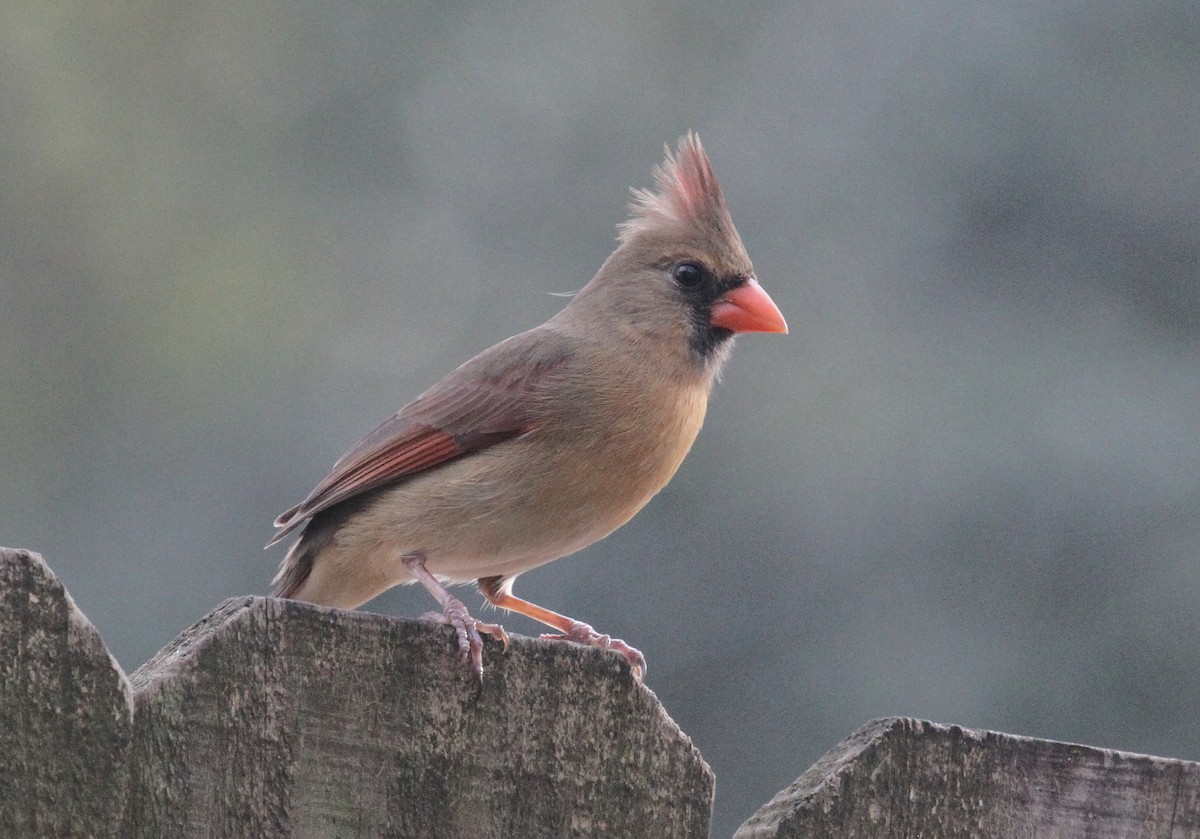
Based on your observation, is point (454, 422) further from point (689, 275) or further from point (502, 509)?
point (689, 275)

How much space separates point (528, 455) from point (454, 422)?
0.68ft

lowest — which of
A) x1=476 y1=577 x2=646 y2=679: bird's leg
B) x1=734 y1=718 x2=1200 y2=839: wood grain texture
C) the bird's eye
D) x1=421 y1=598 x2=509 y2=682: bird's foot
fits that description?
x1=734 y1=718 x2=1200 y2=839: wood grain texture

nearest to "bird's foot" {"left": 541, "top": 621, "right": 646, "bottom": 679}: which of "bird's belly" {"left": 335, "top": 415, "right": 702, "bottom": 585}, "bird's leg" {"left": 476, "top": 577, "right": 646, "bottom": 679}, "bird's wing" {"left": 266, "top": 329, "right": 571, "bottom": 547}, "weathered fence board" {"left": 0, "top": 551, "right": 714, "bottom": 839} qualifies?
"bird's leg" {"left": 476, "top": 577, "right": 646, "bottom": 679}

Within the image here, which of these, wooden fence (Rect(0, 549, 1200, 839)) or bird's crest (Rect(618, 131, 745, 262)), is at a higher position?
bird's crest (Rect(618, 131, 745, 262))

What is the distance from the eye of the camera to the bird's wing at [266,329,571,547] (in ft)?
9.34

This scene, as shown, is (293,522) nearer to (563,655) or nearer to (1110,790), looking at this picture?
(563,655)

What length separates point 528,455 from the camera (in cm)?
279

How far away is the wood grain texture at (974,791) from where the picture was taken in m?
1.67

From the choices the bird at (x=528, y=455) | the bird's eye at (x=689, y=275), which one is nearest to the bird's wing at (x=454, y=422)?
the bird at (x=528, y=455)

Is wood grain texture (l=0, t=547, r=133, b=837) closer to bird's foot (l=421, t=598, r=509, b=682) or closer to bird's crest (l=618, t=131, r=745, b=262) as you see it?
bird's foot (l=421, t=598, r=509, b=682)

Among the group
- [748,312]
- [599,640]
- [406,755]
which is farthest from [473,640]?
[748,312]

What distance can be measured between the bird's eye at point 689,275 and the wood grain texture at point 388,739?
172 cm

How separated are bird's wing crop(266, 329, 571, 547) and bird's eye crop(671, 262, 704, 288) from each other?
1.05 feet

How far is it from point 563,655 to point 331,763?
247 millimetres
